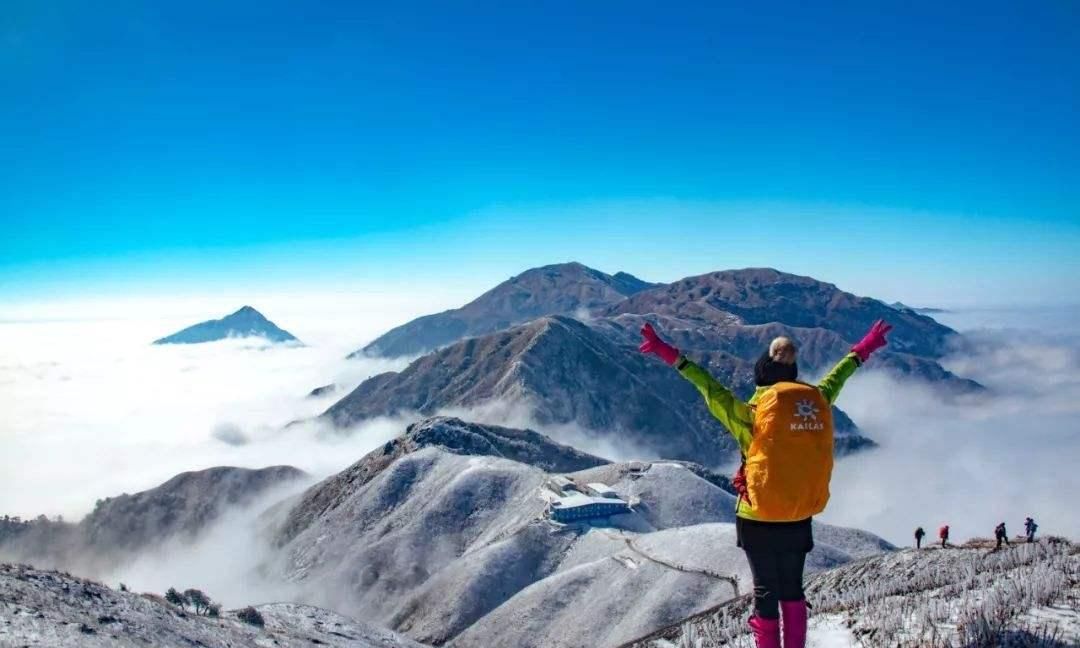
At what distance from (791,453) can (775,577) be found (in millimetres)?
1903

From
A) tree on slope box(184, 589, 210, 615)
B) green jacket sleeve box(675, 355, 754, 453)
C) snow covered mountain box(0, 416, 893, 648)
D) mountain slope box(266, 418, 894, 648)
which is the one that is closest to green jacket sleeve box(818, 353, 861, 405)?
green jacket sleeve box(675, 355, 754, 453)

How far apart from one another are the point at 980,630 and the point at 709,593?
174 feet

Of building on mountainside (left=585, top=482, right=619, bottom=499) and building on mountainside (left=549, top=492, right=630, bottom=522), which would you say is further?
building on mountainside (left=585, top=482, right=619, bottom=499)

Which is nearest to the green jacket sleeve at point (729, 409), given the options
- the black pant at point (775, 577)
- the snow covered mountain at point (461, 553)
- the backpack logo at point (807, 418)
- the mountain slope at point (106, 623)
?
the backpack logo at point (807, 418)

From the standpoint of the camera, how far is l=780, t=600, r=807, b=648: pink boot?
28.6 feet

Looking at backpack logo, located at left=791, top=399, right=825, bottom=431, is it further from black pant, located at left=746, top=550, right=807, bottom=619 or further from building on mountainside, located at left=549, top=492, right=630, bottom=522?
building on mountainside, located at left=549, top=492, right=630, bottom=522

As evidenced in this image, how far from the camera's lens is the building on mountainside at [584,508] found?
8475 cm

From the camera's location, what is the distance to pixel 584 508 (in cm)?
8562

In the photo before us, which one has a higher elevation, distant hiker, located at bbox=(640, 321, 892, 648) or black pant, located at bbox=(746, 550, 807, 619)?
distant hiker, located at bbox=(640, 321, 892, 648)

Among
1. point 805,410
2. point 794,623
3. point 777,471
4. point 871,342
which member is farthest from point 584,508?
point 805,410

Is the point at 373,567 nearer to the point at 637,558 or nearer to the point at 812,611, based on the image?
the point at 637,558

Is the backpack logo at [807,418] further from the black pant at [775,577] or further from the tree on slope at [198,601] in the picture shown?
the tree on slope at [198,601]

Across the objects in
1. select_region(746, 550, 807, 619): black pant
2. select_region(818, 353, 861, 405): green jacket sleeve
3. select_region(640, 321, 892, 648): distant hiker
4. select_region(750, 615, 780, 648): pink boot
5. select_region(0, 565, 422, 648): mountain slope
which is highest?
select_region(818, 353, 861, 405): green jacket sleeve

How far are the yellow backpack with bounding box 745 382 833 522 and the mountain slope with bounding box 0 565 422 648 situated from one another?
15.4m
